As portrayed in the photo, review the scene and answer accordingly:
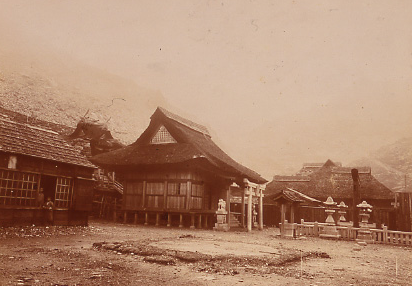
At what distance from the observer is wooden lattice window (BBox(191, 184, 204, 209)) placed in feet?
71.9

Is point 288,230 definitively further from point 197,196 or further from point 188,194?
point 197,196

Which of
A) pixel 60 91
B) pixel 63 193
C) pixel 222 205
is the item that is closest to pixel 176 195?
pixel 222 205

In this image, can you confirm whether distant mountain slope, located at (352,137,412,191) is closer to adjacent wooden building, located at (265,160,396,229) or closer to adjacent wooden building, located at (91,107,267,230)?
adjacent wooden building, located at (265,160,396,229)

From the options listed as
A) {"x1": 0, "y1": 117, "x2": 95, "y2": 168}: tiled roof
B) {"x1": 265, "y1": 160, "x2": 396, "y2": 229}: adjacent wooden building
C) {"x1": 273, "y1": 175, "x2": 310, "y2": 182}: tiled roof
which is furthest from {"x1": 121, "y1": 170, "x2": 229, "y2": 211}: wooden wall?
{"x1": 273, "y1": 175, "x2": 310, "y2": 182}: tiled roof

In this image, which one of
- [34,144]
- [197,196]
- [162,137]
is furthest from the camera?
[162,137]

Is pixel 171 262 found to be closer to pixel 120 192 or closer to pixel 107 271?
pixel 107 271

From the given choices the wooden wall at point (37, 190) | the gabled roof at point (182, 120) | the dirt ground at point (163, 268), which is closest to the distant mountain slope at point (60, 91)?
the gabled roof at point (182, 120)

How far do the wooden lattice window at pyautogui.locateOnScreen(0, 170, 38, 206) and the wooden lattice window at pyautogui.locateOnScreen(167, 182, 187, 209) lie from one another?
29.0 ft

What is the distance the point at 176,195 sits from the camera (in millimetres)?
21828

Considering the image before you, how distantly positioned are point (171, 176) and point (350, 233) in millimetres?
10888

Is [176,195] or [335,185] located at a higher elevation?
[335,185]

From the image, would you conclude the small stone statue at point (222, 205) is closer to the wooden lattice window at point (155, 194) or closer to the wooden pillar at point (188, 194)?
the wooden pillar at point (188, 194)

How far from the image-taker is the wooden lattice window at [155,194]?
2238 cm

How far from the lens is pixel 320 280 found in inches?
252
